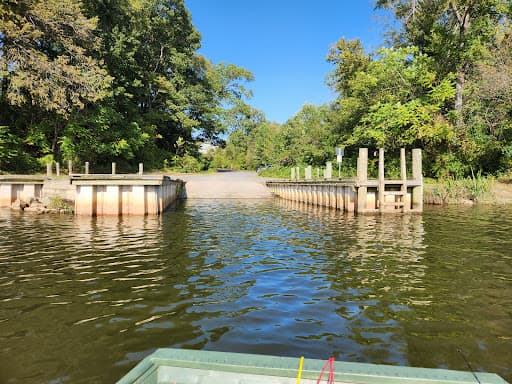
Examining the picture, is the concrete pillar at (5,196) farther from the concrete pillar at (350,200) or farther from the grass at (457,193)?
the grass at (457,193)

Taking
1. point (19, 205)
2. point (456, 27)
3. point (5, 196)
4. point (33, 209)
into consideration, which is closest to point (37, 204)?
point (33, 209)

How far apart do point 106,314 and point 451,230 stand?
11610 millimetres

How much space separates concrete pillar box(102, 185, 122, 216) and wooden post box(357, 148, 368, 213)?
423 inches

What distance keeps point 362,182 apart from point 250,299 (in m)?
12.7

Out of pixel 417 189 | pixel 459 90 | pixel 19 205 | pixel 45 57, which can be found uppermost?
pixel 45 57

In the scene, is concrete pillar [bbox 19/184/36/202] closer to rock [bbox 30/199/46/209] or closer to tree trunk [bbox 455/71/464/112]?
rock [bbox 30/199/46/209]

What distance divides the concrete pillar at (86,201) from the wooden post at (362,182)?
1178 cm

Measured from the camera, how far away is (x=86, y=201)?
15.7 meters

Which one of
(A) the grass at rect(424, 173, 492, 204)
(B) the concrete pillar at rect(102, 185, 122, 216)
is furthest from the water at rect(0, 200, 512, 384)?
(A) the grass at rect(424, 173, 492, 204)

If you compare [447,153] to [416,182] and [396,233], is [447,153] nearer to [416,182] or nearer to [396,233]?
[416,182]

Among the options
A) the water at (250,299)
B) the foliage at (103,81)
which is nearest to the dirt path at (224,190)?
the foliage at (103,81)

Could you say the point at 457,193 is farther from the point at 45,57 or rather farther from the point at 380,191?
the point at 45,57

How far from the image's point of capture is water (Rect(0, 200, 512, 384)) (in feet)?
13.8

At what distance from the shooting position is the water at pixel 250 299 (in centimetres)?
420
